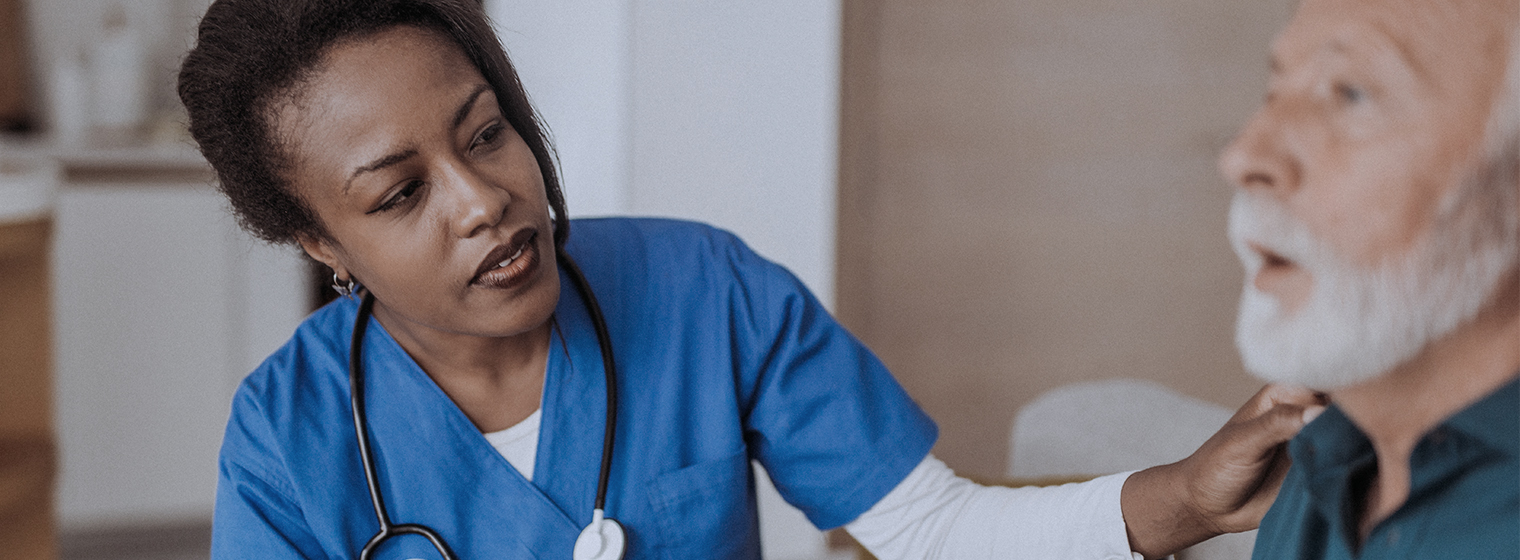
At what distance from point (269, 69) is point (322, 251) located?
17cm

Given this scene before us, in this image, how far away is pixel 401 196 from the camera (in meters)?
0.83

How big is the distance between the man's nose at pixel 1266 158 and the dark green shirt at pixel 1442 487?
0.13m

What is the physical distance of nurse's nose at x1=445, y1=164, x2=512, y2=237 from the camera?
82cm

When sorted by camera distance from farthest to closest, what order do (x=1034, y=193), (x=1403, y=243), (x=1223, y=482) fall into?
(x=1034, y=193) < (x=1223, y=482) < (x=1403, y=243)

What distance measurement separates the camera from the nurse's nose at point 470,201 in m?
0.82

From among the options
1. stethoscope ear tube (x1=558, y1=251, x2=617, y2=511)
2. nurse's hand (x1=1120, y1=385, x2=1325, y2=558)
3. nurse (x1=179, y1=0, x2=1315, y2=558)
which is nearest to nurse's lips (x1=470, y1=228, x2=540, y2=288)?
nurse (x1=179, y1=0, x2=1315, y2=558)

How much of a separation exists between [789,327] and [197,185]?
68.2 inches

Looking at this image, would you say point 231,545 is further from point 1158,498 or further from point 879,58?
point 879,58

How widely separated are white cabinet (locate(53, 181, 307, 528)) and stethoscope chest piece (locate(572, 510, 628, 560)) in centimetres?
158

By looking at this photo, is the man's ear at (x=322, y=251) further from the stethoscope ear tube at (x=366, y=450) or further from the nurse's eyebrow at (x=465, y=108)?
the nurse's eyebrow at (x=465, y=108)

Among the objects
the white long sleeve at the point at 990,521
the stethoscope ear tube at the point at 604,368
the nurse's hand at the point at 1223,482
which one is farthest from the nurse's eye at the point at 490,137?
the nurse's hand at the point at 1223,482

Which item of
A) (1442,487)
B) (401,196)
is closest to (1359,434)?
(1442,487)

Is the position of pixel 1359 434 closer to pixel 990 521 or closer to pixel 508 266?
pixel 990 521

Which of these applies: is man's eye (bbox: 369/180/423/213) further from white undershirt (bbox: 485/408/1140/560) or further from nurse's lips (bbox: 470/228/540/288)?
white undershirt (bbox: 485/408/1140/560)
